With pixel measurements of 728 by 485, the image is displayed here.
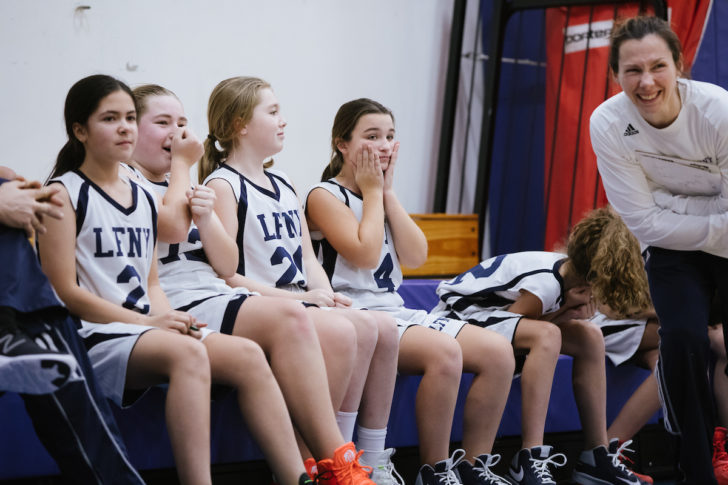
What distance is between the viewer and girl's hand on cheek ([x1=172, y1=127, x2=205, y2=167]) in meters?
1.85

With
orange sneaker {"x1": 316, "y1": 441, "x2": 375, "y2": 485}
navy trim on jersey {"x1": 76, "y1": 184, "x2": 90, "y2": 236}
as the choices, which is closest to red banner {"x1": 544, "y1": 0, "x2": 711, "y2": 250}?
orange sneaker {"x1": 316, "y1": 441, "x2": 375, "y2": 485}

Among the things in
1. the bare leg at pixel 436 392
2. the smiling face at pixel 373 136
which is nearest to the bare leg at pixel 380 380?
the bare leg at pixel 436 392

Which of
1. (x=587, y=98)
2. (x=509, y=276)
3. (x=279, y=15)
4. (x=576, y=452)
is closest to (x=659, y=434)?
(x=576, y=452)

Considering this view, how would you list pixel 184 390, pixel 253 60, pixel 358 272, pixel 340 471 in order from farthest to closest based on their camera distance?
pixel 253 60 < pixel 358 272 < pixel 340 471 < pixel 184 390

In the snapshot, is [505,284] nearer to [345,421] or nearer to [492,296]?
[492,296]

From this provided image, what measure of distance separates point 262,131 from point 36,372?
3.05 ft

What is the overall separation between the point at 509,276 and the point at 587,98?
4.70ft

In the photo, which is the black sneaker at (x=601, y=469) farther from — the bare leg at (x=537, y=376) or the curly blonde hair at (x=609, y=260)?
the curly blonde hair at (x=609, y=260)

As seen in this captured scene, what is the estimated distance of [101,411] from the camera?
54.9 inches

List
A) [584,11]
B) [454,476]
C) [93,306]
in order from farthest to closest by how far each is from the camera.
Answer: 1. [584,11]
2. [454,476]
3. [93,306]

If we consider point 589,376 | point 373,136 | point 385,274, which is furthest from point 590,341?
point 373,136

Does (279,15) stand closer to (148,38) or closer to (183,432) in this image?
(148,38)

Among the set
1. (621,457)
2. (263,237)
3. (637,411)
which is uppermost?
(263,237)

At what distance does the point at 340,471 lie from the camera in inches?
61.9
